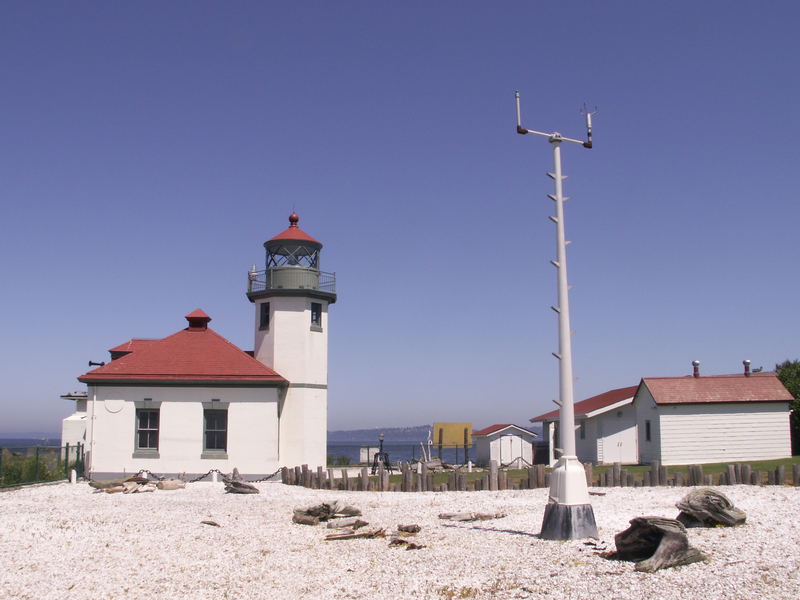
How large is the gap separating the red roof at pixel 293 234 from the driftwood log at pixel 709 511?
21.5m

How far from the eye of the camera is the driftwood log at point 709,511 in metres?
13.4

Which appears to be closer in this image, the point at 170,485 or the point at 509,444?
the point at 170,485

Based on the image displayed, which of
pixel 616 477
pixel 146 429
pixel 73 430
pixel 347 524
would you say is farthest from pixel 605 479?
pixel 73 430

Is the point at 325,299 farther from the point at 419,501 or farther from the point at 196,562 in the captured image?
the point at 196,562

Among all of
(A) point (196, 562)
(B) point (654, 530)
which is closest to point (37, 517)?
(A) point (196, 562)

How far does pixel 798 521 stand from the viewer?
549 inches

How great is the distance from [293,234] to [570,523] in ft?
72.6

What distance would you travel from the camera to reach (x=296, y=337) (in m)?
31.3

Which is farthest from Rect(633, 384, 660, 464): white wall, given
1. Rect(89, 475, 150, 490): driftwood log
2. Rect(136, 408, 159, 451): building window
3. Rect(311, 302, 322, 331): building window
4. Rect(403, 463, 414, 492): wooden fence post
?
Rect(89, 475, 150, 490): driftwood log

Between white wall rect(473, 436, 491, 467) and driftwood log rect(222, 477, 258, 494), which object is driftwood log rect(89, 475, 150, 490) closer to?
driftwood log rect(222, 477, 258, 494)

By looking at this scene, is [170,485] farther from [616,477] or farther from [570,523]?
[570,523]

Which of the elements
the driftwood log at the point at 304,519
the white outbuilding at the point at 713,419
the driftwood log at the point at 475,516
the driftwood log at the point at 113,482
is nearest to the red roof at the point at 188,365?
the driftwood log at the point at 113,482

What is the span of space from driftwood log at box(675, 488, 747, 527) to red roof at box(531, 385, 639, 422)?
2154 centimetres

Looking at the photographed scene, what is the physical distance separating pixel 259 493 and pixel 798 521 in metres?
15.4
